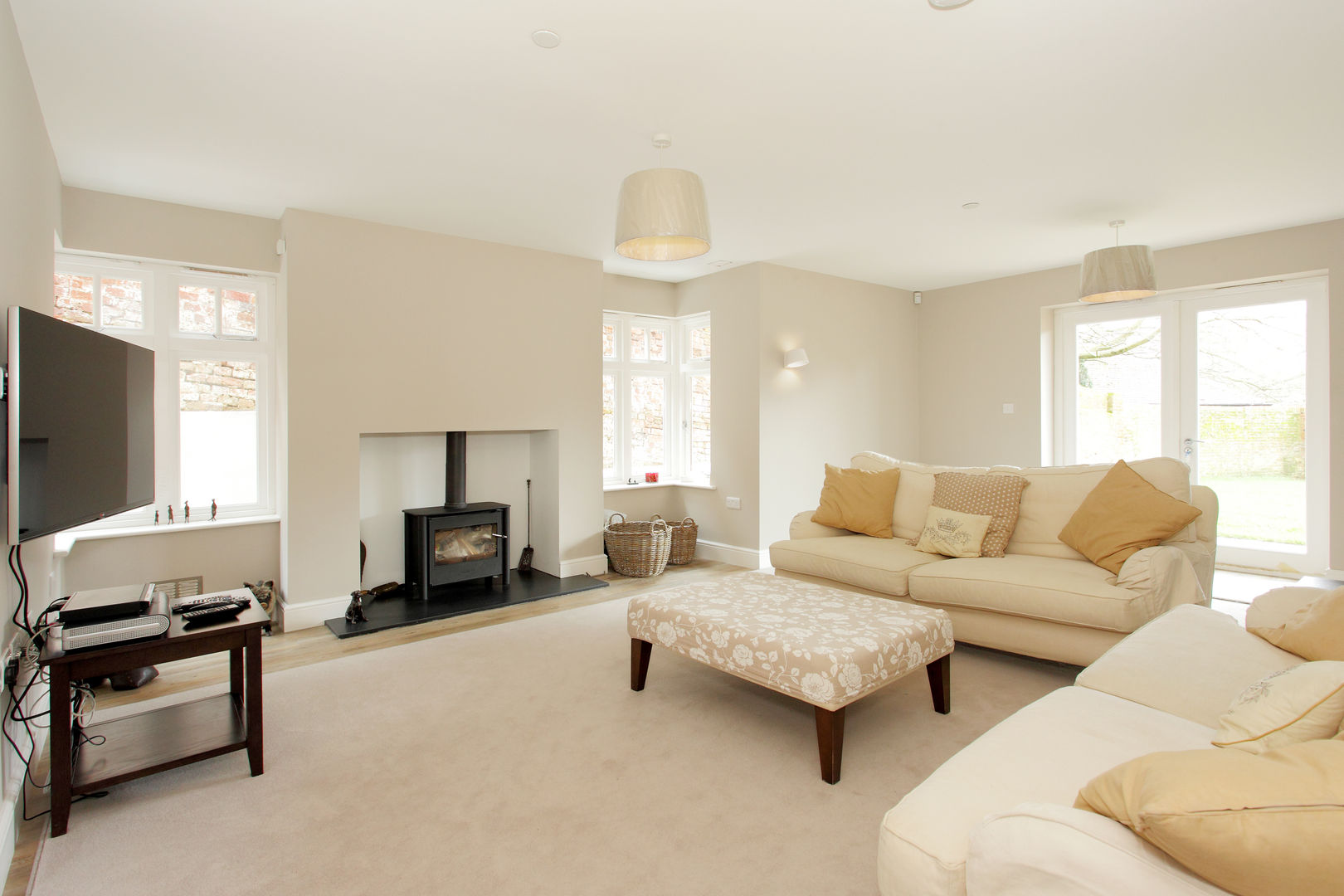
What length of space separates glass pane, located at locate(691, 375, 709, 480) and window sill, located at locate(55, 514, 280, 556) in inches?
134

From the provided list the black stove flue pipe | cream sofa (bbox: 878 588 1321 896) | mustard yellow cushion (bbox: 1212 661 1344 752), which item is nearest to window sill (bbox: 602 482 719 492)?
the black stove flue pipe

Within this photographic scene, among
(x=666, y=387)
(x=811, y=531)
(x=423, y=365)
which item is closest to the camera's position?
(x=811, y=531)

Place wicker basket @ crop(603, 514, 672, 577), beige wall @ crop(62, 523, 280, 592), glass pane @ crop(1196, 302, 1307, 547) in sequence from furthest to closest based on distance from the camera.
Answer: wicker basket @ crop(603, 514, 672, 577), glass pane @ crop(1196, 302, 1307, 547), beige wall @ crop(62, 523, 280, 592)

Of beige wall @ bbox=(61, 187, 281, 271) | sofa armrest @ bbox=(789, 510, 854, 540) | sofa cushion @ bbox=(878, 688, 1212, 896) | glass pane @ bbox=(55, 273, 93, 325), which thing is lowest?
sofa cushion @ bbox=(878, 688, 1212, 896)

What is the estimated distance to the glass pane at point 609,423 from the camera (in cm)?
600

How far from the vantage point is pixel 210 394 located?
13.6 ft

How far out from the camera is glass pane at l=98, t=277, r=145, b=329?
3.85 meters

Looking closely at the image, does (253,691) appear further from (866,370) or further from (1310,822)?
(866,370)

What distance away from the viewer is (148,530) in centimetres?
381

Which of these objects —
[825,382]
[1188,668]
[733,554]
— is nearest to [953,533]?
[1188,668]

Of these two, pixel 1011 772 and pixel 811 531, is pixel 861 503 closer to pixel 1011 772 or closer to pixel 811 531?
pixel 811 531

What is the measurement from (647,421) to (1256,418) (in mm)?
4726

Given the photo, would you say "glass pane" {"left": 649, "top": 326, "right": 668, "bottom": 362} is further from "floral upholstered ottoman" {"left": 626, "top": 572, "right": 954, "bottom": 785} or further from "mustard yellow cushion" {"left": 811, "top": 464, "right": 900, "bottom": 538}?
"floral upholstered ottoman" {"left": 626, "top": 572, "right": 954, "bottom": 785}

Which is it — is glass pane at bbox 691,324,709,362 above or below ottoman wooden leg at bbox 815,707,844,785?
above
